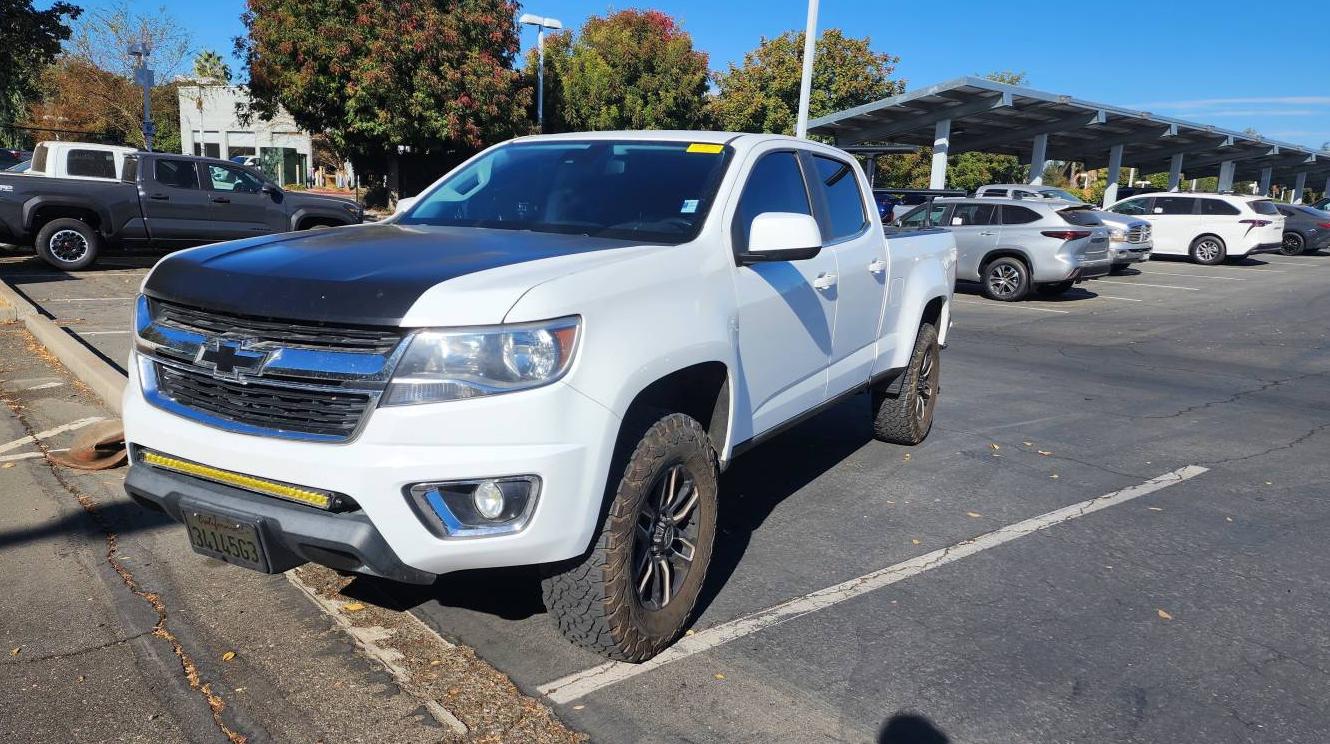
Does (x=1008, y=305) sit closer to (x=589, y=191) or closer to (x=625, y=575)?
(x=589, y=191)

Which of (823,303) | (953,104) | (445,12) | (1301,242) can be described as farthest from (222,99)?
(823,303)

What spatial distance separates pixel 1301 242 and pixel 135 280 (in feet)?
97.7

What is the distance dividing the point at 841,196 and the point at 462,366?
3.05m

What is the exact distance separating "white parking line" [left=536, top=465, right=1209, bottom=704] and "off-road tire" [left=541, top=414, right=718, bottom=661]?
69mm

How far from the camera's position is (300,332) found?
2828 mm

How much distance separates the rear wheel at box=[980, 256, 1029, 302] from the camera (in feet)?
51.2

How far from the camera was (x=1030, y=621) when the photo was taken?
12.4ft

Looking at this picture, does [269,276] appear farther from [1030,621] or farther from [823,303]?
[1030,621]

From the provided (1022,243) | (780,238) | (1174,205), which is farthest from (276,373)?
(1174,205)

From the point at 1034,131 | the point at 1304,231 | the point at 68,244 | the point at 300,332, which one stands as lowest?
the point at 68,244

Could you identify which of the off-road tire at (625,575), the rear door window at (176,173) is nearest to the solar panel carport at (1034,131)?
the rear door window at (176,173)

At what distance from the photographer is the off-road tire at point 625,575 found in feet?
9.91

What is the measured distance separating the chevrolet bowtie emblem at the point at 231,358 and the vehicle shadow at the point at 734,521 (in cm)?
104

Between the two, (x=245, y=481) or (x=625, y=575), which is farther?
(x=625, y=575)
